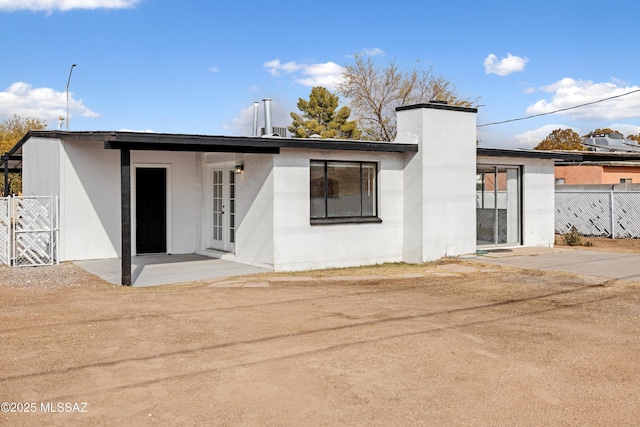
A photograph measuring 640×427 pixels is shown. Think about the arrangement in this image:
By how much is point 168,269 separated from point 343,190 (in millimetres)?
4190

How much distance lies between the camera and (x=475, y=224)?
1477 centimetres

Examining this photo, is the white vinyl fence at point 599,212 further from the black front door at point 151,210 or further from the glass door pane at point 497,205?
the black front door at point 151,210

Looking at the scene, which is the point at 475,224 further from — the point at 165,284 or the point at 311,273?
the point at 165,284

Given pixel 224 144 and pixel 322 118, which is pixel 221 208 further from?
pixel 322 118

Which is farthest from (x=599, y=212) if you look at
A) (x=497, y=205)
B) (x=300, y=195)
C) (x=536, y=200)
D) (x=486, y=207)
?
(x=300, y=195)

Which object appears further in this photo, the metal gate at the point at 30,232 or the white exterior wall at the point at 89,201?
the white exterior wall at the point at 89,201

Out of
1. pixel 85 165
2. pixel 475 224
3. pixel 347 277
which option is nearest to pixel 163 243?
pixel 85 165

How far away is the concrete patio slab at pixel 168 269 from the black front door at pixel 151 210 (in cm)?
49

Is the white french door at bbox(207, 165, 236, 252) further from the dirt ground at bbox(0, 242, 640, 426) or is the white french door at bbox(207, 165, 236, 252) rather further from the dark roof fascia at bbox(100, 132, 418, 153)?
the dirt ground at bbox(0, 242, 640, 426)

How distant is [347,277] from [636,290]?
5074 mm

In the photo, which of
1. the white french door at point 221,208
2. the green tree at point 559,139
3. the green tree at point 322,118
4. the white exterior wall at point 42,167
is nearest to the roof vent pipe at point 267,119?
the white french door at point 221,208

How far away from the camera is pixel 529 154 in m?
16.0

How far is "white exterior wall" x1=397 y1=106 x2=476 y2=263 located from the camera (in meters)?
13.7

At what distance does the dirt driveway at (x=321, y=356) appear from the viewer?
459 cm
